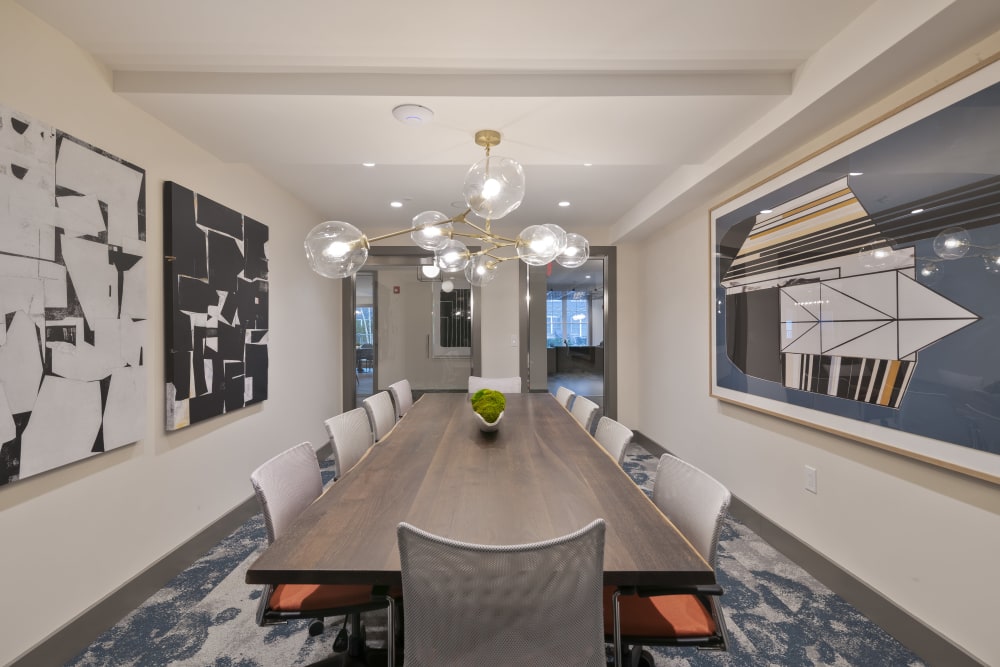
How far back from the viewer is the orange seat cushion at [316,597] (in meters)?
1.39

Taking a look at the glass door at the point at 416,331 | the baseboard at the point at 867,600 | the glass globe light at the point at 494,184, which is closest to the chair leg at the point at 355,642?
the glass globe light at the point at 494,184

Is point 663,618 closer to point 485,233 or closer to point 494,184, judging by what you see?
point 494,184

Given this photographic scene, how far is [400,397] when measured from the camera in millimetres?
3799

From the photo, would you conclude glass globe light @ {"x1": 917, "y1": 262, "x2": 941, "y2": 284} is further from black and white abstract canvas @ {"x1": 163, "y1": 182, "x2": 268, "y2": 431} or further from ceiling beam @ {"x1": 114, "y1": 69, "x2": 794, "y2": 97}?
black and white abstract canvas @ {"x1": 163, "y1": 182, "x2": 268, "y2": 431}

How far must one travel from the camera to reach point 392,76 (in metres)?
2.06

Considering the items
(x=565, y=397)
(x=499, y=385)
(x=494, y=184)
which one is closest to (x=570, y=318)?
(x=499, y=385)

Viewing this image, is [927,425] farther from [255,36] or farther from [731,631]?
[255,36]

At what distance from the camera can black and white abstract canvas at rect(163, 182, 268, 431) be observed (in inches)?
91.9

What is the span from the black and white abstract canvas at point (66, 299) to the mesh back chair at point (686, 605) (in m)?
2.10

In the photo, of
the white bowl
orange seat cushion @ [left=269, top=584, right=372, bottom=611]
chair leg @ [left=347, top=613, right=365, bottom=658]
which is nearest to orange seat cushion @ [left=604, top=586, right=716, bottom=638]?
orange seat cushion @ [left=269, top=584, right=372, bottom=611]

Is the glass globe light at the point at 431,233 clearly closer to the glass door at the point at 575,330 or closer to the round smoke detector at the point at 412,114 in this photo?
the round smoke detector at the point at 412,114

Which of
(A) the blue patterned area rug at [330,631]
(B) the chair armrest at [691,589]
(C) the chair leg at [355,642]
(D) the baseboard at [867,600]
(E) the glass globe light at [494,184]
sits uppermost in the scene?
(E) the glass globe light at [494,184]

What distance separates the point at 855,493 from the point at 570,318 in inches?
362

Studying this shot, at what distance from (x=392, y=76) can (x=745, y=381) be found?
275 centimetres
